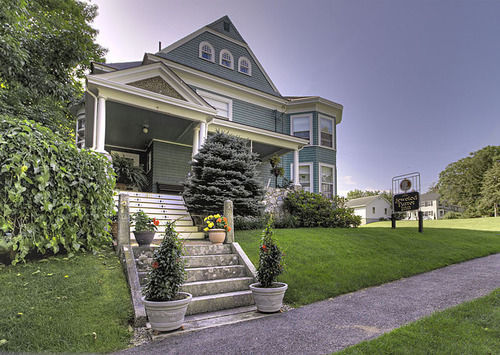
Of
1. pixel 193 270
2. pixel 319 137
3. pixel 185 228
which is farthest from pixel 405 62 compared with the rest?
pixel 193 270

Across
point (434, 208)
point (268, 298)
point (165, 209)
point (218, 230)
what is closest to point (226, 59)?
point (165, 209)

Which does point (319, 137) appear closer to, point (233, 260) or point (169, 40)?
point (169, 40)

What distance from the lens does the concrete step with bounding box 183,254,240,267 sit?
4988mm

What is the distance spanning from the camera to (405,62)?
1470cm

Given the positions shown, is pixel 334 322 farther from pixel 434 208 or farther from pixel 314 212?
pixel 434 208

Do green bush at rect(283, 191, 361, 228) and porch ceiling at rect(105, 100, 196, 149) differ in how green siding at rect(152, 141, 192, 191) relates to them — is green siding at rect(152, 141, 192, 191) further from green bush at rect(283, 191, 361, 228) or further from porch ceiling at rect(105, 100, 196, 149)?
green bush at rect(283, 191, 361, 228)

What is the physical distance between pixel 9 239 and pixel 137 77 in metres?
6.63

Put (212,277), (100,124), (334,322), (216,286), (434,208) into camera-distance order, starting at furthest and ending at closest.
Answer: (434,208), (100,124), (212,277), (216,286), (334,322)

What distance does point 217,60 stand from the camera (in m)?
14.1

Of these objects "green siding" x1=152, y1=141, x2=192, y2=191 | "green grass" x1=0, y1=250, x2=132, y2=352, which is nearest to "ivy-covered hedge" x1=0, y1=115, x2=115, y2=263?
"green grass" x1=0, y1=250, x2=132, y2=352

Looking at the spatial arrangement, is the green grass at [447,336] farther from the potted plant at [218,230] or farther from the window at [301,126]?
the window at [301,126]

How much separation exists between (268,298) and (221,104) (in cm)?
1127

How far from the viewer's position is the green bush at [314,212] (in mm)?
10477

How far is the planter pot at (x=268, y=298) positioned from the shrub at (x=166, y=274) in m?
1.16
